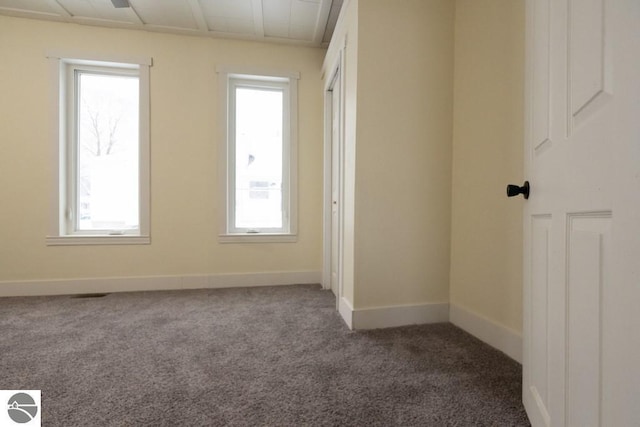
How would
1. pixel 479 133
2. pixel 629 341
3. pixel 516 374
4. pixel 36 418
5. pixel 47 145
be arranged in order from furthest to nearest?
pixel 47 145, pixel 479 133, pixel 516 374, pixel 36 418, pixel 629 341

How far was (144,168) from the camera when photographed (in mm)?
2861

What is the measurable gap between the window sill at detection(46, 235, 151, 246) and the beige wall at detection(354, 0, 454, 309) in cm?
225

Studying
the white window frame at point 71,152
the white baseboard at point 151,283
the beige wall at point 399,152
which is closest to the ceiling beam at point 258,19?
the beige wall at point 399,152

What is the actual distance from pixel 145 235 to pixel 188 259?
0.47 metres

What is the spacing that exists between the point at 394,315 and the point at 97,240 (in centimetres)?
282

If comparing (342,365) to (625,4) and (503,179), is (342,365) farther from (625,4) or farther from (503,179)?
(625,4)

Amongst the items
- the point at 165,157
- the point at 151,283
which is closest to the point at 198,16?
the point at 165,157

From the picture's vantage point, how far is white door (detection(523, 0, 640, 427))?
1.63 ft

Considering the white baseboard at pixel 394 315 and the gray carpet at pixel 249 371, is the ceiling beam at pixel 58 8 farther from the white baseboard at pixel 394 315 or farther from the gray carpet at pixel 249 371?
the white baseboard at pixel 394 315

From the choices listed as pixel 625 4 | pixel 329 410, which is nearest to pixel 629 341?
pixel 625 4

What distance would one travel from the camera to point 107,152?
2.93m

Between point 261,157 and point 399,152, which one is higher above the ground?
point 261,157

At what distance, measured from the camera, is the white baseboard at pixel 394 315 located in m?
1.87

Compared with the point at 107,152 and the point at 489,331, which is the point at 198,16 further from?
the point at 489,331
